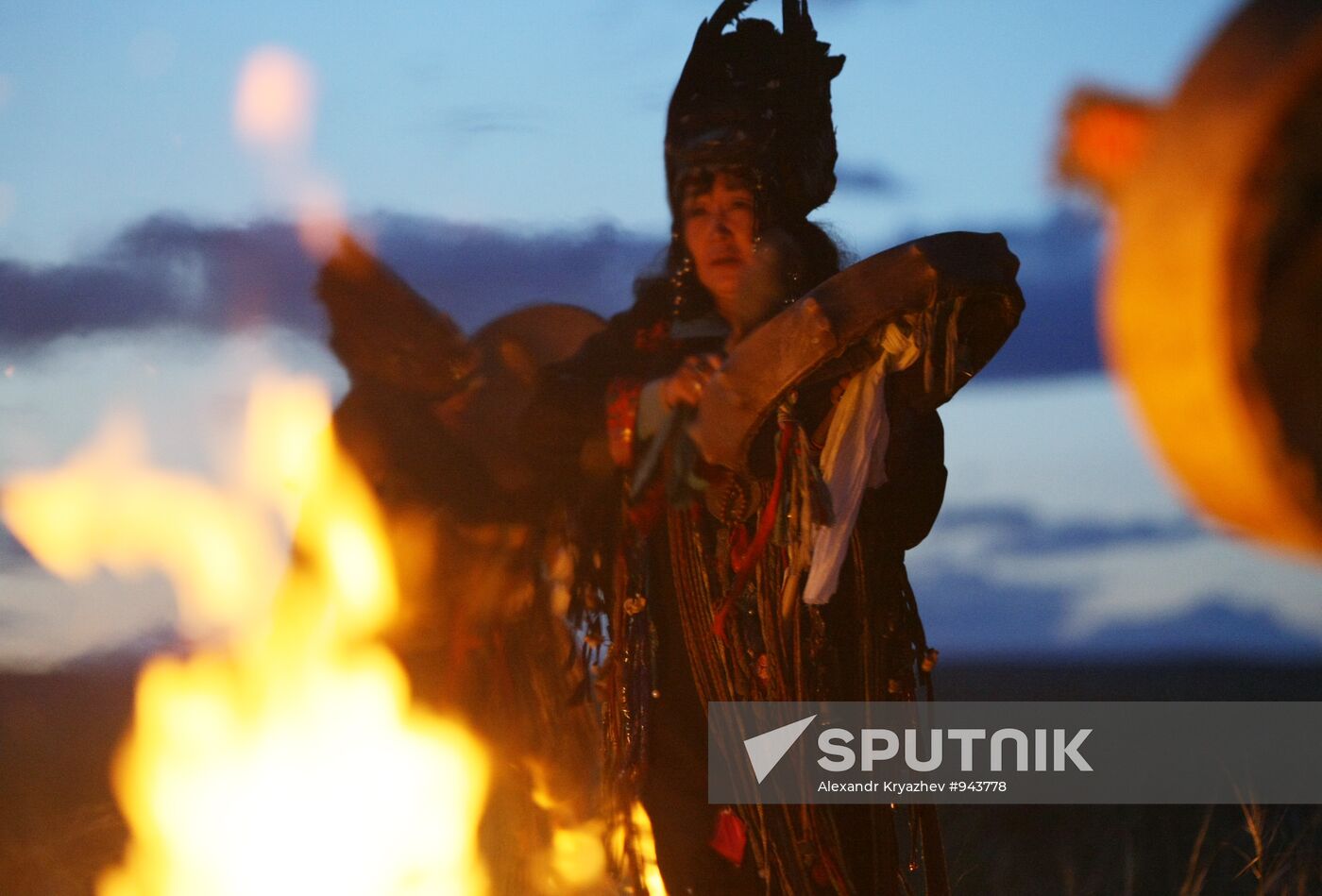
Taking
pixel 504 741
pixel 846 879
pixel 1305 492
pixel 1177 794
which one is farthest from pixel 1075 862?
pixel 1305 492

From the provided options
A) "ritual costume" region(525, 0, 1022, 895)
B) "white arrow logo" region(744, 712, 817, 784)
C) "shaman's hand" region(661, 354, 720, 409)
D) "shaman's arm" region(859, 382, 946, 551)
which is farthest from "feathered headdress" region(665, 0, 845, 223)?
"white arrow logo" region(744, 712, 817, 784)

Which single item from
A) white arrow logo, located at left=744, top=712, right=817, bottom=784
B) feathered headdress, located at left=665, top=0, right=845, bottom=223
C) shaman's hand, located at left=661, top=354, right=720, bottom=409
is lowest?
white arrow logo, located at left=744, top=712, right=817, bottom=784

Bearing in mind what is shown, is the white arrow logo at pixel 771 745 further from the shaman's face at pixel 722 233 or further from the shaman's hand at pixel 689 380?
the shaman's face at pixel 722 233

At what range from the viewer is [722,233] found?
3766 mm

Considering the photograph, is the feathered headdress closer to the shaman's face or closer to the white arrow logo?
the shaman's face

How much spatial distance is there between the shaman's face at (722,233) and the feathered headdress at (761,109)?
60 mm

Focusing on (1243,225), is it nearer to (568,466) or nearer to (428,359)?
(568,466)

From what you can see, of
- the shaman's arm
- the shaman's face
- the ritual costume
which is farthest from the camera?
the shaman's face

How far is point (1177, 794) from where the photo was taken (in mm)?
8891

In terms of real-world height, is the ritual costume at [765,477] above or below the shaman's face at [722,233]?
below

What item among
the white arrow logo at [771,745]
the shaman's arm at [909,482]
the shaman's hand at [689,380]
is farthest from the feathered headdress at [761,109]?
the white arrow logo at [771,745]

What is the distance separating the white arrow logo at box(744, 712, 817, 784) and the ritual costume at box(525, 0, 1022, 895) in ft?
0.27

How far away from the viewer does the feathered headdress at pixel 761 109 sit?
3773 millimetres

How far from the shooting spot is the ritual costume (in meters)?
3.10
